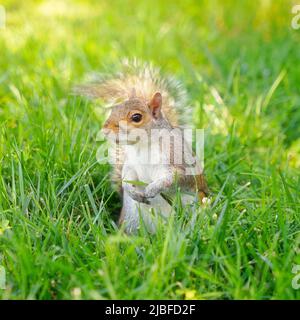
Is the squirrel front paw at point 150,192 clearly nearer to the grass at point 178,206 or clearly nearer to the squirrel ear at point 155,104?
the grass at point 178,206

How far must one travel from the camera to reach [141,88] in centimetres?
220

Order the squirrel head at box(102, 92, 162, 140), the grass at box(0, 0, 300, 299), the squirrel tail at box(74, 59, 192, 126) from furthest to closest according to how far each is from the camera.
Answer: the squirrel tail at box(74, 59, 192, 126) → the squirrel head at box(102, 92, 162, 140) → the grass at box(0, 0, 300, 299)

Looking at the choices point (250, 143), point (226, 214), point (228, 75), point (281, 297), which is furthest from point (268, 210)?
point (228, 75)

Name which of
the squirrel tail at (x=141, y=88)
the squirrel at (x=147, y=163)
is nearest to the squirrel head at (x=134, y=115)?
the squirrel at (x=147, y=163)

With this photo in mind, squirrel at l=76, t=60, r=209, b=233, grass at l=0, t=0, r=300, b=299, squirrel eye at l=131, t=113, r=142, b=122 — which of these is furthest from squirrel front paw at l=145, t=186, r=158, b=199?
squirrel eye at l=131, t=113, r=142, b=122

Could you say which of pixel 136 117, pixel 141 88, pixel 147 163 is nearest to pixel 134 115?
pixel 136 117

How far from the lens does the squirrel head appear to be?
194 centimetres

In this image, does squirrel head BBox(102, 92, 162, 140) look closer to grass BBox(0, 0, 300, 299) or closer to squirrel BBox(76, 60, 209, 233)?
squirrel BBox(76, 60, 209, 233)

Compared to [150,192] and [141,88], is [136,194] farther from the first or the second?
[141,88]

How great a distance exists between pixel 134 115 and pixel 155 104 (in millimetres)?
87

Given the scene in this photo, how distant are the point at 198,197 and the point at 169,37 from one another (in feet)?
7.08

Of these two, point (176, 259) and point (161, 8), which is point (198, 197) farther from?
point (161, 8)

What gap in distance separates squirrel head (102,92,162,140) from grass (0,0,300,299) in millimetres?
218

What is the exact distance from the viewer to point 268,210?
75.3 inches
